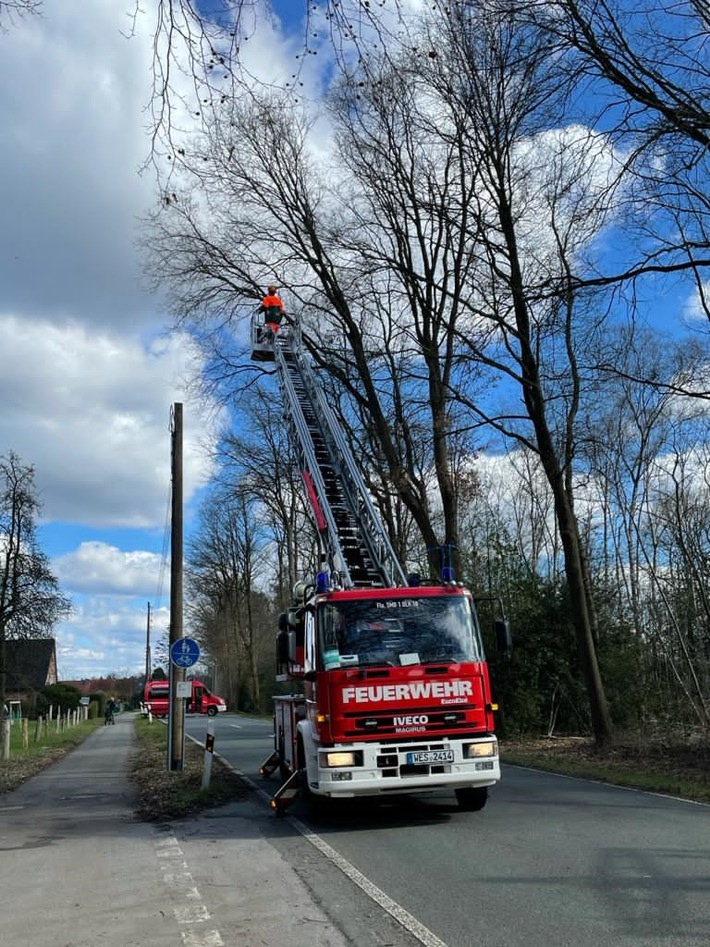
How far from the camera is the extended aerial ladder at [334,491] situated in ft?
44.8

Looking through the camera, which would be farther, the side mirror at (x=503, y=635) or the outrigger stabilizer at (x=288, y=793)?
the side mirror at (x=503, y=635)

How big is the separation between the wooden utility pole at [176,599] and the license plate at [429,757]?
8.83 m

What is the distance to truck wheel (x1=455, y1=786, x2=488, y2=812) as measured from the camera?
35.8 ft

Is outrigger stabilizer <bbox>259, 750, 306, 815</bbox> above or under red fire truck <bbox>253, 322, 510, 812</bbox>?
under

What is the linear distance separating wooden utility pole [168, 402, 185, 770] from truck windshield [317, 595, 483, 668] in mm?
8331

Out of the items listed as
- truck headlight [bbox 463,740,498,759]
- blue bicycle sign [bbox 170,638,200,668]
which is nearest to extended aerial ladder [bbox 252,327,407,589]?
truck headlight [bbox 463,740,498,759]

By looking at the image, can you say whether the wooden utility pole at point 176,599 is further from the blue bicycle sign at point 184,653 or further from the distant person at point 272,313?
the distant person at point 272,313

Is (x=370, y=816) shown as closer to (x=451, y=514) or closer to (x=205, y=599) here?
(x=451, y=514)

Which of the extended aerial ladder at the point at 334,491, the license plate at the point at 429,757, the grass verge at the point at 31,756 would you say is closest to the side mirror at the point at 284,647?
the extended aerial ladder at the point at 334,491

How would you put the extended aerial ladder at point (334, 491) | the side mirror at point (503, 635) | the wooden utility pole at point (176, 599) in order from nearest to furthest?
the side mirror at point (503, 635), the extended aerial ladder at point (334, 491), the wooden utility pole at point (176, 599)

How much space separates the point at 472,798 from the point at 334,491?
5971 millimetres

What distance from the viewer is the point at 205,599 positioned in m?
67.1

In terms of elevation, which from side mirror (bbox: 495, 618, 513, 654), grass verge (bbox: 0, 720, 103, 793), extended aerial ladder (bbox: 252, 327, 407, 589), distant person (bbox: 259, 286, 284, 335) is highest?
distant person (bbox: 259, 286, 284, 335)

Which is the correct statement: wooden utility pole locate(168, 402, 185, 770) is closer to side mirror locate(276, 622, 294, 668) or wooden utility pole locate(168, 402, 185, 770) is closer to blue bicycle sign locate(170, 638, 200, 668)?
blue bicycle sign locate(170, 638, 200, 668)
